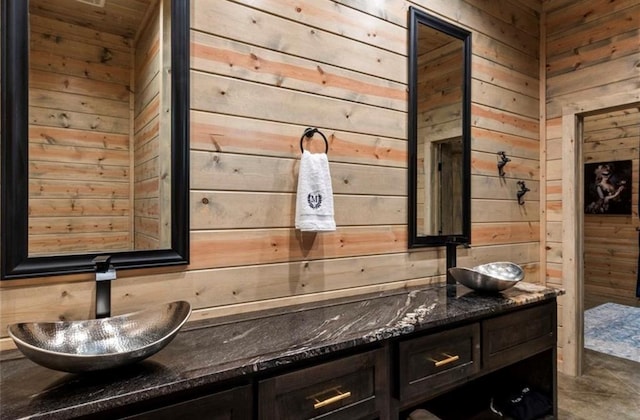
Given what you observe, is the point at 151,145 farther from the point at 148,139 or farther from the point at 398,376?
the point at 398,376

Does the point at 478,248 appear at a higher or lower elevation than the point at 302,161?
lower

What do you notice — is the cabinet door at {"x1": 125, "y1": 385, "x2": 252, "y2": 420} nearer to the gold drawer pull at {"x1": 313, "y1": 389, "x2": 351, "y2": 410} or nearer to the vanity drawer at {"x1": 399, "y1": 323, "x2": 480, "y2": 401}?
the gold drawer pull at {"x1": 313, "y1": 389, "x2": 351, "y2": 410}

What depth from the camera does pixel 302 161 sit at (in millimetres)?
1670

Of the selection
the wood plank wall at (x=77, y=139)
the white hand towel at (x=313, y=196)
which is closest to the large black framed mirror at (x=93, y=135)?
the wood plank wall at (x=77, y=139)

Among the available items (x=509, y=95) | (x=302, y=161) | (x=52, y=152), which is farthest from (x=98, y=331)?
(x=509, y=95)

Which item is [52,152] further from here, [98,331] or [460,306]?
[460,306]

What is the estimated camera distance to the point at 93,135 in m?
1.35

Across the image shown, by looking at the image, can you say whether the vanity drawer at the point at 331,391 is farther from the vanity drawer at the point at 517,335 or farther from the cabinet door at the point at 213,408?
the vanity drawer at the point at 517,335

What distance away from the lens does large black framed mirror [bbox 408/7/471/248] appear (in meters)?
2.13

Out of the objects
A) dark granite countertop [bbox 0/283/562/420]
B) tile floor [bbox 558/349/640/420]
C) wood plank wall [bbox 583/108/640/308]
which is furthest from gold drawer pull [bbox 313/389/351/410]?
wood plank wall [bbox 583/108/640/308]

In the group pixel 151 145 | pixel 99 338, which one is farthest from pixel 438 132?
pixel 99 338

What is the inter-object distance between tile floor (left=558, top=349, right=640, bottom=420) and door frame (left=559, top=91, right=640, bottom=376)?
0.14 meters

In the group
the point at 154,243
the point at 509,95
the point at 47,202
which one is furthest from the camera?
the point at 509,95

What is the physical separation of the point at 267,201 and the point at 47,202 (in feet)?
2.61
